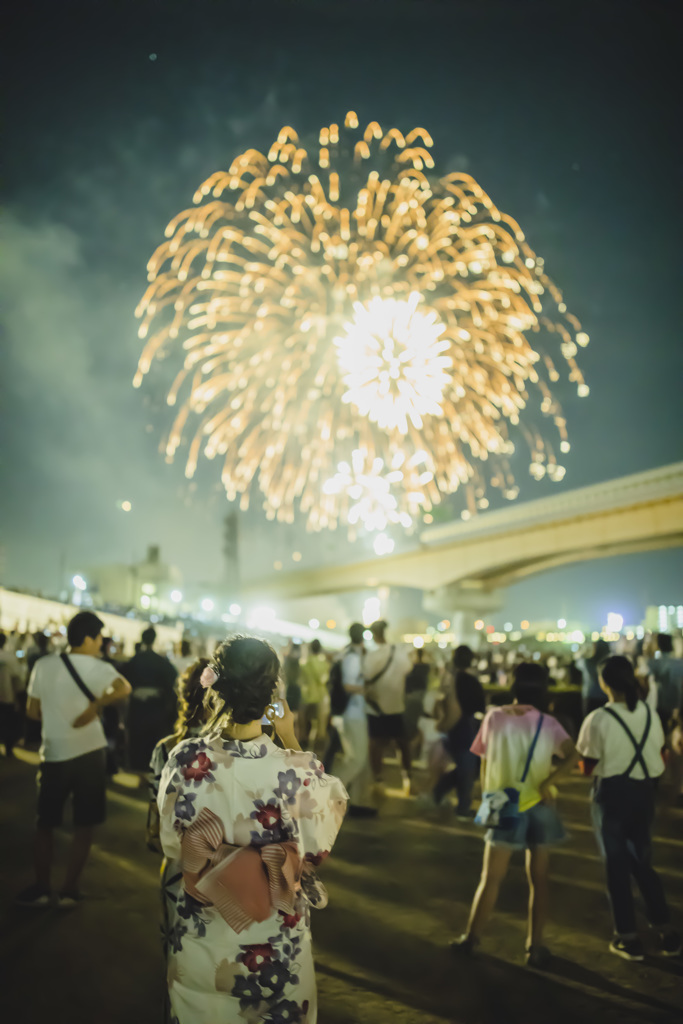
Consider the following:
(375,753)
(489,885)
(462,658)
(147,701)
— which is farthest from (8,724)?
(489,885)

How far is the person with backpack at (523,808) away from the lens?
459 centimetres

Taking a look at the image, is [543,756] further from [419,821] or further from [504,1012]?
[419,821]

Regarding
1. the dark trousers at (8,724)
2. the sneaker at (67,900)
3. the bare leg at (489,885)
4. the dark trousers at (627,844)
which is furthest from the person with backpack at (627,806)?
the dark trousers at (8,724)

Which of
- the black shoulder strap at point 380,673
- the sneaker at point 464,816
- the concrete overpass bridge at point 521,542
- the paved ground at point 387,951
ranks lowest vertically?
the sneaker at point 464,816

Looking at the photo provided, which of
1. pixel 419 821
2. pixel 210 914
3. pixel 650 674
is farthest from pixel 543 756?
pixel 650 674

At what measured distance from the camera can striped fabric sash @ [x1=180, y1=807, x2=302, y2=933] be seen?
242 centimetres

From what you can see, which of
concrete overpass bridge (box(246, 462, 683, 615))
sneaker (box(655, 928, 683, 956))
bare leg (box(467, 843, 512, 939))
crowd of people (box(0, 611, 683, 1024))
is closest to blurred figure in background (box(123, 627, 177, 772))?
crowd of people (box(0, 611, 683, 1024))

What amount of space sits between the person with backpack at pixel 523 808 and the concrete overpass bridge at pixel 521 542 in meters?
34.5

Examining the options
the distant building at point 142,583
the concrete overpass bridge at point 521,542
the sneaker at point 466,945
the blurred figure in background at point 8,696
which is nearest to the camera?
the sneaker at point 466,945

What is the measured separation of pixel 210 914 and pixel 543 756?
2751 millimetres

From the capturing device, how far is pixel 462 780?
28.5 feet

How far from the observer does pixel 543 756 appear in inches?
184

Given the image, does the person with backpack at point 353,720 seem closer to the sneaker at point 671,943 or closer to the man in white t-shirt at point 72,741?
the man in white t-shirt at point 72,741

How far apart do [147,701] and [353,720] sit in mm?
2339
